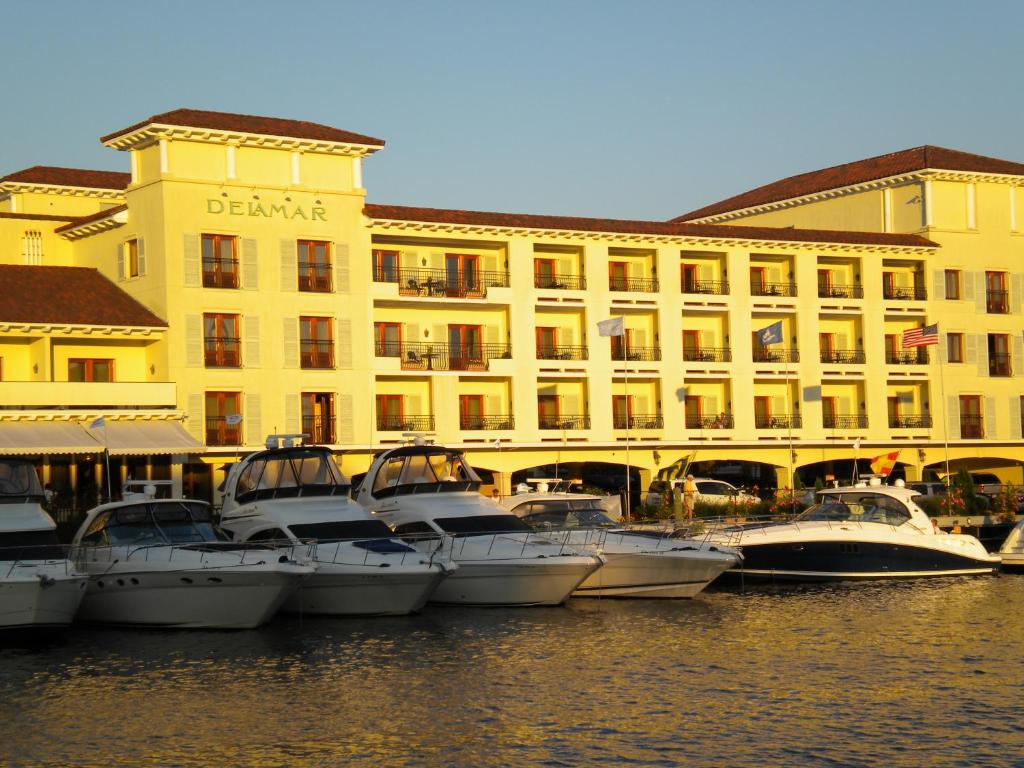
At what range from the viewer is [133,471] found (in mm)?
56375

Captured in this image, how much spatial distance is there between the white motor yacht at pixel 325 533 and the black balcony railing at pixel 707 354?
29904 mm

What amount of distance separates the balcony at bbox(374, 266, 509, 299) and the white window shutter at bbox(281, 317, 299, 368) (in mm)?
4756

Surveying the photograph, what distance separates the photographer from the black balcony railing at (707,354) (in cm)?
6925

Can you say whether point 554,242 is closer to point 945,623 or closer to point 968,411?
point 968,411

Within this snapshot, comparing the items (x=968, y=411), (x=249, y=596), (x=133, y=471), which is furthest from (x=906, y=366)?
(x=249, y=596)

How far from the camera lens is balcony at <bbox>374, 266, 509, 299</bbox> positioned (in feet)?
209

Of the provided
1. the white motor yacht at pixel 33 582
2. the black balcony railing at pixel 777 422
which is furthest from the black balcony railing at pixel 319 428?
the white motor yacht at pixel 33 582

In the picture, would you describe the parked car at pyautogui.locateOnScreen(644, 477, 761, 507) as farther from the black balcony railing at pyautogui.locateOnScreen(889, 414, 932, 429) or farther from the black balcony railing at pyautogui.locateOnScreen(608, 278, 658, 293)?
the black balcony railing at pyautogui.locateOnScreen(889, 414, 932, 429)

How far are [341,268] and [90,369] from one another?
10.4 m

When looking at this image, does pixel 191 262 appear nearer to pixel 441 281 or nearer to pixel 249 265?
pixel 249 265

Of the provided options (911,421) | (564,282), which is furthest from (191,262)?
(911,421)

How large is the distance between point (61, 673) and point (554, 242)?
131 feet

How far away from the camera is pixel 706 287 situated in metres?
70.2

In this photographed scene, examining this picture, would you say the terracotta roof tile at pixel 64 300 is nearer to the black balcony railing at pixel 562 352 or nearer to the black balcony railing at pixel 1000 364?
the black balcony railing at pixel 562 352
